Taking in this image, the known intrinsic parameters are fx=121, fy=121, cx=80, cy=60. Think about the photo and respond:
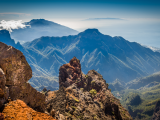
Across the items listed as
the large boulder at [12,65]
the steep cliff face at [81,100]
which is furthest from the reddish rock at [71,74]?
the large boulder at [12,65]

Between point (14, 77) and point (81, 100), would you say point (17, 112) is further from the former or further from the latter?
point (81, 100)

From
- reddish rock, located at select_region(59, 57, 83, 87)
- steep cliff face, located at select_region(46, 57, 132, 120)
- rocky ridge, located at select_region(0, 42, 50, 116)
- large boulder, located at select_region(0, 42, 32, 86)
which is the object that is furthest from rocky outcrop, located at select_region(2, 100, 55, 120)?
reddish rock, located at select_region(59, 57, 83, 87)

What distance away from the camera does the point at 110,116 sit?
2892 centimetres

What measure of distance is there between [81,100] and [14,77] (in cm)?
1859

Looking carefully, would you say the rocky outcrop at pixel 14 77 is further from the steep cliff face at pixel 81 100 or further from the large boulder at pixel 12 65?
the steep cliff face at pixel 81 100

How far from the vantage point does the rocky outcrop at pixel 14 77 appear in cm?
965

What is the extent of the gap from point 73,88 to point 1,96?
2263 centimetres

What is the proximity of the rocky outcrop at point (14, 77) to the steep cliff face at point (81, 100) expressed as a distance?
387 centimetres

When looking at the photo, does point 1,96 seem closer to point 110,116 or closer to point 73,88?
point 73,88

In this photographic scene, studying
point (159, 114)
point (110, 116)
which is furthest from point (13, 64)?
point (159, 114)

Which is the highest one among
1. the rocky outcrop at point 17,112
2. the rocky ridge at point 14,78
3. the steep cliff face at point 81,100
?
the rocky ridge at point 14,78

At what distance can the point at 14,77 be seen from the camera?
10656 mm

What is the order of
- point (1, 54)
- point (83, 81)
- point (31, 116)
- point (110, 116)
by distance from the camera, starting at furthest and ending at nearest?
point (83, 81), point (110, 116), point (1, 54), point (31, 116)

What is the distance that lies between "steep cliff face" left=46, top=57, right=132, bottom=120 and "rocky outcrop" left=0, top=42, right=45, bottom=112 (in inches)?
152
